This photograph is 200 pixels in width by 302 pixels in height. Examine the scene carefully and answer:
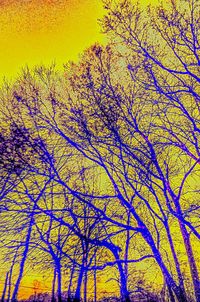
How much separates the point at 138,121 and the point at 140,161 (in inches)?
48.8

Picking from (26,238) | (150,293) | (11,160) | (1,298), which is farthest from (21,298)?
(11,160)

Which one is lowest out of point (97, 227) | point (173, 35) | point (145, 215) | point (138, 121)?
point (97, 227)

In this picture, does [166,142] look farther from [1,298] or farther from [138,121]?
[1,298]

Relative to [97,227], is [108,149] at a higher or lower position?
higher

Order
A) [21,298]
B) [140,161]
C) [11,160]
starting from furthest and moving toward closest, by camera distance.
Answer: [21,298] → [140,161] → [11,160]

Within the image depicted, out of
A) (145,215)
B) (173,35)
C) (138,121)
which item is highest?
(173,35)

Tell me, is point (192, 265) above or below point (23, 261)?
below

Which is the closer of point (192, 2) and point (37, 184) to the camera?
point (192, 2)

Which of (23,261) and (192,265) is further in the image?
(23,261)

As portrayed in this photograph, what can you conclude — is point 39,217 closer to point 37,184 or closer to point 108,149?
point 37,184

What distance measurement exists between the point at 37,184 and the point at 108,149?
95.1 inches

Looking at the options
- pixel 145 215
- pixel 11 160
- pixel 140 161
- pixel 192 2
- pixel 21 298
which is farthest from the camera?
pixel 21 298

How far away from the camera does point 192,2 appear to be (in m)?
6.60

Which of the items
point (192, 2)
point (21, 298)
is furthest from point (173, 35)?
point (21, 298)
